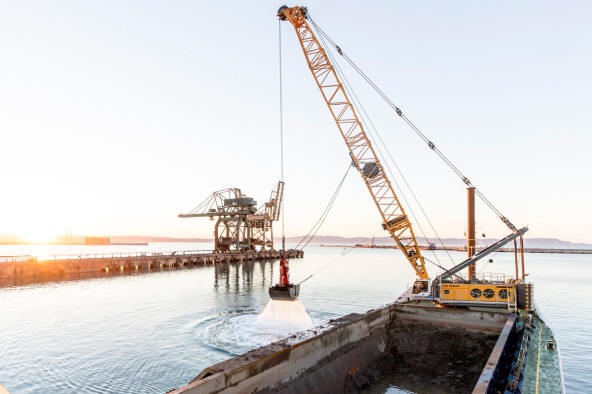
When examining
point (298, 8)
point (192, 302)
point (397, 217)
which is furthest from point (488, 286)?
point (298, 8)

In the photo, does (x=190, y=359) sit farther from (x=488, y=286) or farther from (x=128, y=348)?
(x=488, y=286)

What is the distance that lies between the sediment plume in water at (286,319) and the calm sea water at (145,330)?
74cm

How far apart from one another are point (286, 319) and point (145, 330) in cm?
985

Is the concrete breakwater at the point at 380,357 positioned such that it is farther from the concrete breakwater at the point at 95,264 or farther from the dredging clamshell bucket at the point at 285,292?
the concrete breakwater at the point at 95,264

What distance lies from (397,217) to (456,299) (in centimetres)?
1931

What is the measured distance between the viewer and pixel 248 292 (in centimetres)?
4784

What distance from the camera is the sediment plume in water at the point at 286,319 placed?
2611 centimetres

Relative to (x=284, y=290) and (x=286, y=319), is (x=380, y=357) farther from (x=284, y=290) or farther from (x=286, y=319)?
(x=286, y=319)

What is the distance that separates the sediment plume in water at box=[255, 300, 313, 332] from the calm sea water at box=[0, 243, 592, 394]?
0.74m

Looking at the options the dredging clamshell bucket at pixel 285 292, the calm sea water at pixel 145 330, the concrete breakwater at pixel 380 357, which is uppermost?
the dredging clamshell bucket at pixel 285 292

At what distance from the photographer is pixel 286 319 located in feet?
87.4

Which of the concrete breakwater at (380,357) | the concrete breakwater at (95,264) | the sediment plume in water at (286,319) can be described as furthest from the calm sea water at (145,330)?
the concrete breakwater at (95,264)

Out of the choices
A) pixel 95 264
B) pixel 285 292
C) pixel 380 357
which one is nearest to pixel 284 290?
pixel 285 292

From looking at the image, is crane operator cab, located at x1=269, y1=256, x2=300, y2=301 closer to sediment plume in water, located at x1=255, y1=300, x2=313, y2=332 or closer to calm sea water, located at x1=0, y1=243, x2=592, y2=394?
calm sea water, located at x1=0, y1=243, x2=592, y2=394
